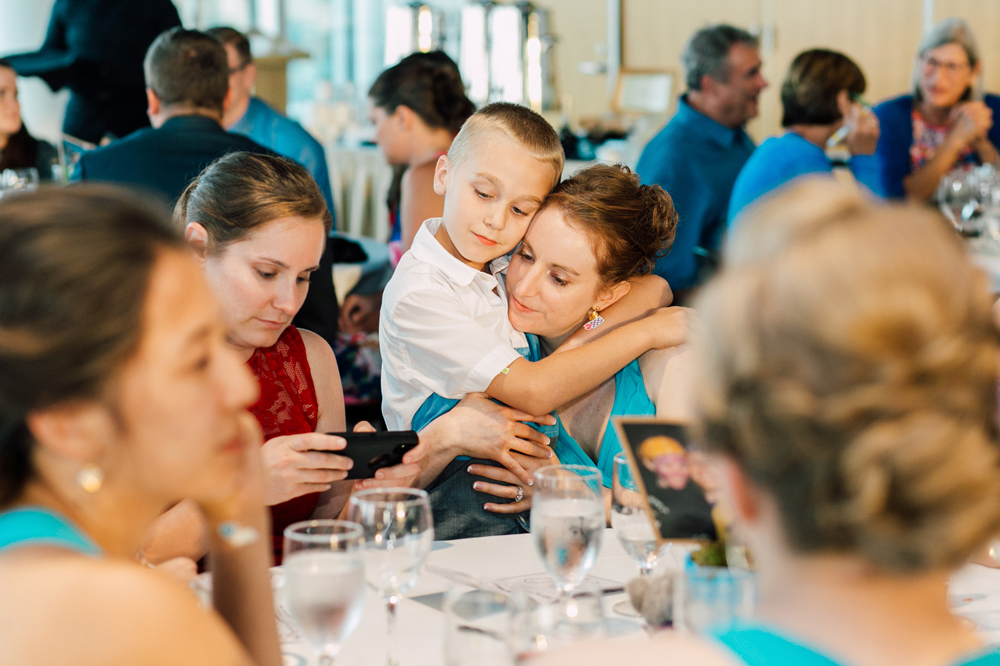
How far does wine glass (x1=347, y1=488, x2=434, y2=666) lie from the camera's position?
1.13 metres

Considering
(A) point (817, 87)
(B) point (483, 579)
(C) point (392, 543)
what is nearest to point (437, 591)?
(B) point (483, 579)

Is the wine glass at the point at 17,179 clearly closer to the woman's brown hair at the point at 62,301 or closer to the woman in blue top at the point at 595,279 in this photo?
the woman in blue top at the point at 595,279

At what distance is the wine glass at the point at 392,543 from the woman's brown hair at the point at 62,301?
0.45m

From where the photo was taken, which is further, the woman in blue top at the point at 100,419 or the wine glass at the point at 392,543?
the wine glass at the point at 392,543

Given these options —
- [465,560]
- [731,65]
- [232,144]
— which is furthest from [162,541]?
[731,65]

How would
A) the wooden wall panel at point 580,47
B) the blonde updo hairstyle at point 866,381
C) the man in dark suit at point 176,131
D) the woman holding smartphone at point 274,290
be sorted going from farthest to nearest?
the wooden wall panel at point 580,47, the man in dark suit at point 176,131, the woman holding smartphone at point 274,290, the blonde updo hairstyle at point 866,381

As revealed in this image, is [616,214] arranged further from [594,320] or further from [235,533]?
[235,533]

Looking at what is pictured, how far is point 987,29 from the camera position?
19.9 feet

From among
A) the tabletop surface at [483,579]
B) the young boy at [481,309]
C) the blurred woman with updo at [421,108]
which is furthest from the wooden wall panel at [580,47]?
the tabletop surface at [483,579]

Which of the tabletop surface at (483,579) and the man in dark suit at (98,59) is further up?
the man in dark suit at (98,59)

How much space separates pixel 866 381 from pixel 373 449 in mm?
1086

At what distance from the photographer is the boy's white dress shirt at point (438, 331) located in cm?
198

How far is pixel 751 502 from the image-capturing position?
2.28 feet

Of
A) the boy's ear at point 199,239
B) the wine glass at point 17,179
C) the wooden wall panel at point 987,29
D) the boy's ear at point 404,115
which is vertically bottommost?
the wine glass at point 17,179
